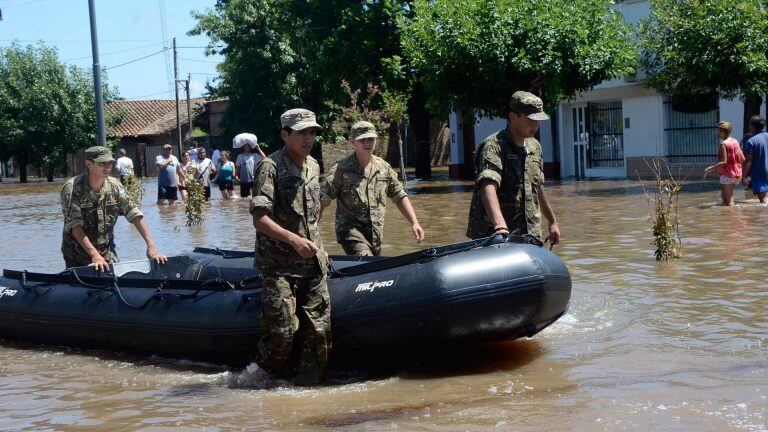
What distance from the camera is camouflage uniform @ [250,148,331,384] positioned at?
6.02m

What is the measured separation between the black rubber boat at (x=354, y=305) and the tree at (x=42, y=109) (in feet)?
143

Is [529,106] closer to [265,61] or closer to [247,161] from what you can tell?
[247,161]

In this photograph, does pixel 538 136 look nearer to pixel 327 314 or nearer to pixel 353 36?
pixel 353 36

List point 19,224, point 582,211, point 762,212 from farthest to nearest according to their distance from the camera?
point 19,224, point 582,211, point 762,212

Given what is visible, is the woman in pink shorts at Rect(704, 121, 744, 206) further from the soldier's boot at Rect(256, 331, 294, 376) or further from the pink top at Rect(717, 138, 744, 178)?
the soldier's boot at Rect(256, 331, 294, 376)

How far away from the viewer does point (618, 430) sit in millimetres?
4992

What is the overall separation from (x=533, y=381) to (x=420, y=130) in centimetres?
2487

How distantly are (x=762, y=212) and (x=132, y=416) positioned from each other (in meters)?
11.3

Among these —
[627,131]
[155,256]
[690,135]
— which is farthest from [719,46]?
[155,256]

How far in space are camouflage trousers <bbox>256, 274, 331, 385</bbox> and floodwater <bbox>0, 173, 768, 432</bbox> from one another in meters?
0.16

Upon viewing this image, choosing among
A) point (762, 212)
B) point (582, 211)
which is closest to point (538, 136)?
point (582, 211)

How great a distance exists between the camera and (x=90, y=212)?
800cm

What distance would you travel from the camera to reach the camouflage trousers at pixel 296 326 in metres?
6.03

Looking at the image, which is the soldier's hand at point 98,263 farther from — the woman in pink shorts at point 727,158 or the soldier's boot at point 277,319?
the woman in pink shorts at point 727,158
